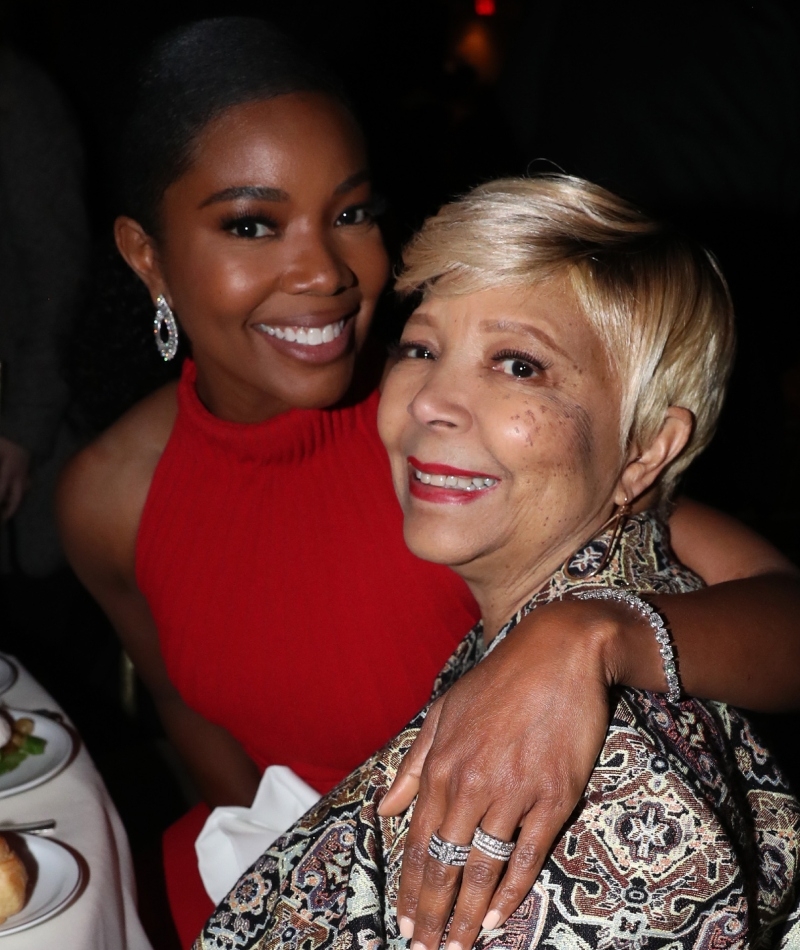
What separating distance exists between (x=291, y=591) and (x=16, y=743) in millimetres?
591

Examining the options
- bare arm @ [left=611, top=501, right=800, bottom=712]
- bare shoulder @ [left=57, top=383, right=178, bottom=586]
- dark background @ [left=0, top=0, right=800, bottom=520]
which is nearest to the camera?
bare arm @ [left=611, top=501, right=800, bottom=712]

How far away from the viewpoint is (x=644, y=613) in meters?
1.39

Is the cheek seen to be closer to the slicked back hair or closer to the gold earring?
the gold earring

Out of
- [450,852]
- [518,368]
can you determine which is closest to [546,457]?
[518,368]

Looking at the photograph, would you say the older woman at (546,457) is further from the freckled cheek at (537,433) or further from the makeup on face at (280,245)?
the makeup on face at (280,245)

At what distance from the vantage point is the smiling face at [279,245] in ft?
6.43

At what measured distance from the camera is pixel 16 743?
1.94 meters

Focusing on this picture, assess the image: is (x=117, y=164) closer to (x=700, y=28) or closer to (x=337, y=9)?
(x=700, y=28)

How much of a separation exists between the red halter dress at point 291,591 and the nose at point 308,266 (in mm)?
315

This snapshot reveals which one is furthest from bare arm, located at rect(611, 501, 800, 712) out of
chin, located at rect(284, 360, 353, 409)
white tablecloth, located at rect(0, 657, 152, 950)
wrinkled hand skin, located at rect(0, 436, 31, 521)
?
wrinkled hand skin, located at rect(0, 436, 31, 521)

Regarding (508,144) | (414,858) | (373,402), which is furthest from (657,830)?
(508,144)

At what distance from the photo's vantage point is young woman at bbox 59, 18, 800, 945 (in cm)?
199

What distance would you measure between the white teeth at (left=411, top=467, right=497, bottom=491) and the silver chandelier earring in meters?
0.87

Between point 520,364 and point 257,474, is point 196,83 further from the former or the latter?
point 520,364
